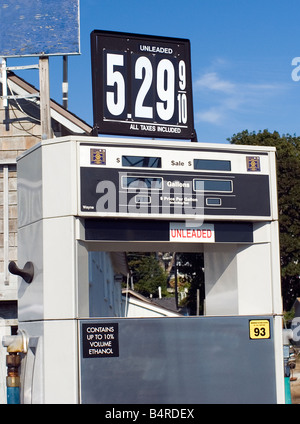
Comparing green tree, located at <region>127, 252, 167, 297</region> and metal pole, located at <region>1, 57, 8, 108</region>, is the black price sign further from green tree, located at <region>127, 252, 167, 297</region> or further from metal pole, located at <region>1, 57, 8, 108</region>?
green tree, located at <region>127, 252, 167, 297</region>

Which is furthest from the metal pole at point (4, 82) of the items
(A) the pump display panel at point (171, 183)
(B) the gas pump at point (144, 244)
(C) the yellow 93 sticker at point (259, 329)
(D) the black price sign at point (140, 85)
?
(C) the yellow 93 sticker at point (259, 329)

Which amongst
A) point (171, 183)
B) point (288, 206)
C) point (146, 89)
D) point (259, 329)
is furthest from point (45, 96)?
point (288, 206)

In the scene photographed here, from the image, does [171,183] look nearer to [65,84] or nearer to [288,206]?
[65,84]

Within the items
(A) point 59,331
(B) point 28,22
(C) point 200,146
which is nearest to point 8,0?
(B) point 28,22

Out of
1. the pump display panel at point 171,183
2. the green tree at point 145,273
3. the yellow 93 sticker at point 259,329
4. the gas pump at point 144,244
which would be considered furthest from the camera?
the green tree at point 145,273

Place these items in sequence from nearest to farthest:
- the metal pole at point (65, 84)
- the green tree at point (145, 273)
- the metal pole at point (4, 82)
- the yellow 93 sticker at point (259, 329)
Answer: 1. the yellow 93 sticker at point (259, 329)
2. the metal pole at point (4, 82)
3. the metal pole at point (65, 84)
4. the green tree at point (145, 273)

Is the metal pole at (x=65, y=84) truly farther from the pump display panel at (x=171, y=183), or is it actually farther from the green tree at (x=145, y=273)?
the green tree at (x=145, y=273)

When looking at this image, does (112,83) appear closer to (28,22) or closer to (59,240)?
(59,240)

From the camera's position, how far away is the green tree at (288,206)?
1864 inches

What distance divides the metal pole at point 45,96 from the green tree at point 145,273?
53.8 meters

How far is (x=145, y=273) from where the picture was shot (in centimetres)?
6856

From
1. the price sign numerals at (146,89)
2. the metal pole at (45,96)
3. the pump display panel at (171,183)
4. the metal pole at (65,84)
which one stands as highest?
the metal pole at (65,84)

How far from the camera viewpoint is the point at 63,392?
20.6ft

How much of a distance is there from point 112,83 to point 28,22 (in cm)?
627
